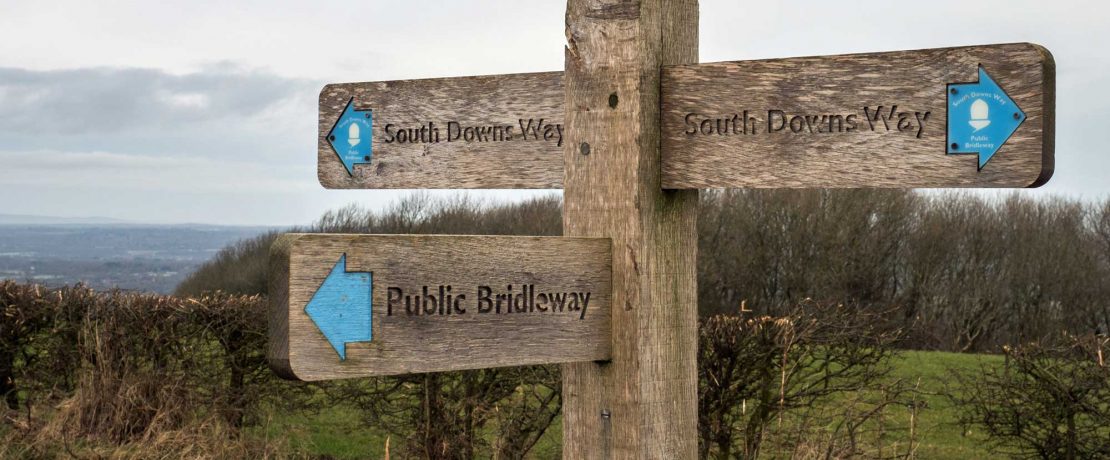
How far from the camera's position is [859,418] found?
464cm

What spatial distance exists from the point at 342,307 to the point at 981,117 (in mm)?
1241

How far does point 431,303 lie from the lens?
202cm

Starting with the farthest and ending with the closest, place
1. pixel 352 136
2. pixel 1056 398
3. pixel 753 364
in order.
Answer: pixel 1056 398, pixel 753 364, pixel 352 136

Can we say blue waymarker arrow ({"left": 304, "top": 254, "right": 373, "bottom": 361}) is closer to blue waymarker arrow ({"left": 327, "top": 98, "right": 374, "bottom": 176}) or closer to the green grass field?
blue waymarker arrow ({"left": 327, "top": 98, "right": 374, "bottom": 176})

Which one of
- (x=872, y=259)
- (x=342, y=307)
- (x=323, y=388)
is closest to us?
(x=342, y=307)

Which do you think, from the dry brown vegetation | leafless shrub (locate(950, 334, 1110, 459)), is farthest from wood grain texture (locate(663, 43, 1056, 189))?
leafless shrub (locate(950, 334, 1110, 459))

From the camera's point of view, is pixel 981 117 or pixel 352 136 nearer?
pixel 981 117

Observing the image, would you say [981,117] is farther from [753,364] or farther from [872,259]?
[872,259]

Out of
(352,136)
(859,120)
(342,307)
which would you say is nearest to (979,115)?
(859,120)

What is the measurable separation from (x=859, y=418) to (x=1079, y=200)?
41.8 meters

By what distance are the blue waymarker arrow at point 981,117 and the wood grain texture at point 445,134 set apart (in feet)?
2.93

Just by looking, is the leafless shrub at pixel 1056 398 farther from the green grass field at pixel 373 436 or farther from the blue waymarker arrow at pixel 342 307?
the blue waymarker arrow at pixel 342 307

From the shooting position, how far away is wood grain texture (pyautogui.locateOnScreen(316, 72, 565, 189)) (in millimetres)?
2625

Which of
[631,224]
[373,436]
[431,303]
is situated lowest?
[373,436]
